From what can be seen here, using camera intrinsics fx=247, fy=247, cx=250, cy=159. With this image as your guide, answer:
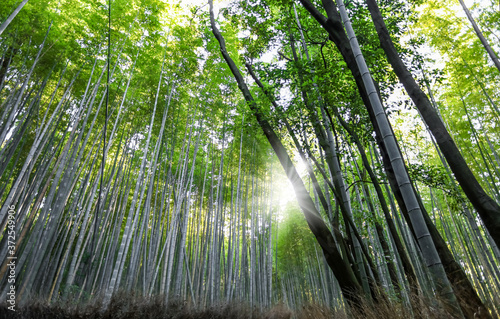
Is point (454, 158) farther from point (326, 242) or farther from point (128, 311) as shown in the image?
point (128, 311)

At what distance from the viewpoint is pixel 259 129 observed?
225 inches

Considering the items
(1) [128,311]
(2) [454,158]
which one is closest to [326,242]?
(2) [454,158]

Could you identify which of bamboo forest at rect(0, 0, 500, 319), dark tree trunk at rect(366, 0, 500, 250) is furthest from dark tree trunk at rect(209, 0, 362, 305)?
dark tree trunk at rect(366, 0, 500, 250)

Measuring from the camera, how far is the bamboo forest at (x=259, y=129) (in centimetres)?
215

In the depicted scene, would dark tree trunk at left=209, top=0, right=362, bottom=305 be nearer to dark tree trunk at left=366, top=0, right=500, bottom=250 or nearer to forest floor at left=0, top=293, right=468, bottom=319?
forest floor at left=0, top=293, right=468, bottom=319

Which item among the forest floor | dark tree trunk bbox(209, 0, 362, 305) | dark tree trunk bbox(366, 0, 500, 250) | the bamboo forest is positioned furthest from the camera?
dark tree trunk bbox(209, 0, 362, 305)

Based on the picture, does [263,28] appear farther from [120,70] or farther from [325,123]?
[120,70]

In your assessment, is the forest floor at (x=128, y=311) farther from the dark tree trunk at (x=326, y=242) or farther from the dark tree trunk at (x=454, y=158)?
the dark tree trunk at (x=454, y=158)

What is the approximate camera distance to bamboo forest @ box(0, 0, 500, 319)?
2.15 metres

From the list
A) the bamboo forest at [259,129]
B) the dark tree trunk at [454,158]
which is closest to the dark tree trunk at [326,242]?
the bamboo forest at [259,129]

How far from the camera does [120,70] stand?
5.49 metres

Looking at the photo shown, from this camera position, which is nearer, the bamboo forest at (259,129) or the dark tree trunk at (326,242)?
the bamboo forest at (259,129)

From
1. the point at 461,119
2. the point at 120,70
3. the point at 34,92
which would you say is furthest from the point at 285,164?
the point at 461,119

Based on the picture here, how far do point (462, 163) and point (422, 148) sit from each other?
281 inches
